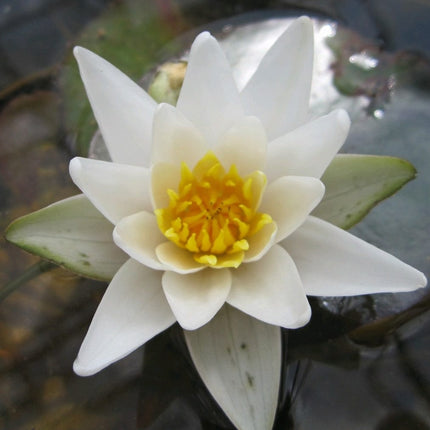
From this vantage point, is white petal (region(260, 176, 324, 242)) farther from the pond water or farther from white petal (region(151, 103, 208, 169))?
the pond water

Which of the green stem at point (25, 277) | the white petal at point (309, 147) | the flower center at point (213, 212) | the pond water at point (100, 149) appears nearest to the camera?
the white petal at point (309, 147)

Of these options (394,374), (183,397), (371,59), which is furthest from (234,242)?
(371,59)

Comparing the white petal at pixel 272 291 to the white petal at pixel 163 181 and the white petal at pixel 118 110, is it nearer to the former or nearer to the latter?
the white petal at pixel 163 181

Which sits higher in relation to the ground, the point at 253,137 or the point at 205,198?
the point at 253,137

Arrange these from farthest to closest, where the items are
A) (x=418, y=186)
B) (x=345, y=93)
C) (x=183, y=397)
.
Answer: (x=345, y=93) → (x=418, y=186) → (x=183, y=397)

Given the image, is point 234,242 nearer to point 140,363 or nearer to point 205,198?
point 205,198

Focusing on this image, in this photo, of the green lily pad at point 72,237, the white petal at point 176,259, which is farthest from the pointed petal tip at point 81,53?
the white petal at point 176,259
